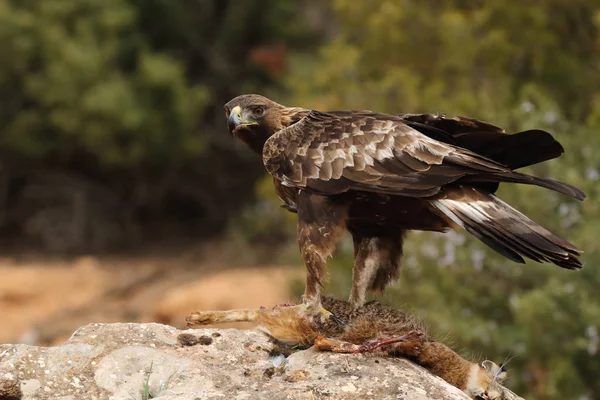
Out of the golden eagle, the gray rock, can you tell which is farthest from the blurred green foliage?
the gray rock

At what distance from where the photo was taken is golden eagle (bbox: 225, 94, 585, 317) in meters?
4.49

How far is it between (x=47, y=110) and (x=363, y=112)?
Result: 19064mm

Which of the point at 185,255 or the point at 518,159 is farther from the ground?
the point at 518,159

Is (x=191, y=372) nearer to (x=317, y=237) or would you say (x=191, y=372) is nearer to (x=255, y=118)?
(x=317, y=237)

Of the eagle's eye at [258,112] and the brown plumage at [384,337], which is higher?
the eagle's eye at [258,112]

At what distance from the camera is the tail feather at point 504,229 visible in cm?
433

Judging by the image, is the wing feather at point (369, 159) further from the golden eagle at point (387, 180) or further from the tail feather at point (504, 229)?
the tail feather at point (504, 229)

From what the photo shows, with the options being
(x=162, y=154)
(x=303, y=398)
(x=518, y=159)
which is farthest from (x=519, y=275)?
(x=162, y=154)

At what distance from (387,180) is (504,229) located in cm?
65

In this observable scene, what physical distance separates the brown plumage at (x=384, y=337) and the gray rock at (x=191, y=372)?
96 millimetres

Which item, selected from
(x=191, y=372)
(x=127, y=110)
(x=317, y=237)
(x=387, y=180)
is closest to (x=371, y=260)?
(x=317, y=237)

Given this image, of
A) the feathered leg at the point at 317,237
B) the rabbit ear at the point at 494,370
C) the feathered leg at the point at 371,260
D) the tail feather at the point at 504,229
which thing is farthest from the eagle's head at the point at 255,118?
the rabbit ear at the point at 494,370

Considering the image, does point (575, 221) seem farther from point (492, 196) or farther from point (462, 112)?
point (492, 196)

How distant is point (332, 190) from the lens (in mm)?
4793
